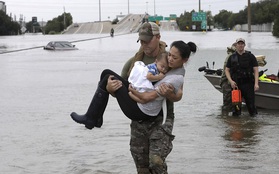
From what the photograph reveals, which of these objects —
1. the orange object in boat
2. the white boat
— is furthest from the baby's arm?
the white boat

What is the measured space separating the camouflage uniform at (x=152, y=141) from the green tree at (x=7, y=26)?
136044 mm

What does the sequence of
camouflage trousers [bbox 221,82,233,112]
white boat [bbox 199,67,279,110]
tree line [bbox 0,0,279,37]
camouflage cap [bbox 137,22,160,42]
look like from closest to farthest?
camouflage cap [bbox 137,22,160,42]
camouflage trousers [bbox 221,82,233,112]
white boat [bbox 199,67,279,110]
tree line [bbox 0,0,279,37]

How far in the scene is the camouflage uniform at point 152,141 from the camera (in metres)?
5.64

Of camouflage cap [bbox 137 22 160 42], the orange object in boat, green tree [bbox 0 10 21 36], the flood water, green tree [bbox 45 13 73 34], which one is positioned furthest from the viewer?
green tree [bbox 45 13 73 34]

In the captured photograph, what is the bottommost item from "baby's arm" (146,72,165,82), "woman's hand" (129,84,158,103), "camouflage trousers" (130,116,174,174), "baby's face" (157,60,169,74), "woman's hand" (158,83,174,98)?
"camouflage trousers" (130,116,174,174)

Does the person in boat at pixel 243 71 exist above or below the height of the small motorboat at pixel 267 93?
above

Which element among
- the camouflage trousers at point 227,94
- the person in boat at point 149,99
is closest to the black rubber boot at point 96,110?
the person in boat at point 149,99

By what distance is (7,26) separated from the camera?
149125mm

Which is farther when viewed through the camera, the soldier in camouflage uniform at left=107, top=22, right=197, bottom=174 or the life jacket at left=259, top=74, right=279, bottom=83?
the life jacket at left=259, top=74, right=279, bottom=83

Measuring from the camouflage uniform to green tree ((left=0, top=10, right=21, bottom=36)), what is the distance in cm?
13604

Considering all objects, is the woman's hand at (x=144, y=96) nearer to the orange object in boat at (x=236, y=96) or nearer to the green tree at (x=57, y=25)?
the orange object in boat at (x=236, y=96)

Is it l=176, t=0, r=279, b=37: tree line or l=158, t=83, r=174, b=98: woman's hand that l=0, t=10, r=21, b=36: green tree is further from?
l=158, t=83, r=174, b=98: woman's hand

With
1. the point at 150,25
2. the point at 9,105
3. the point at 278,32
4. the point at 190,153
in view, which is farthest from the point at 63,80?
the point at 278,32

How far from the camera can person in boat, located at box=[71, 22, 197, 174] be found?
18.2 ft
